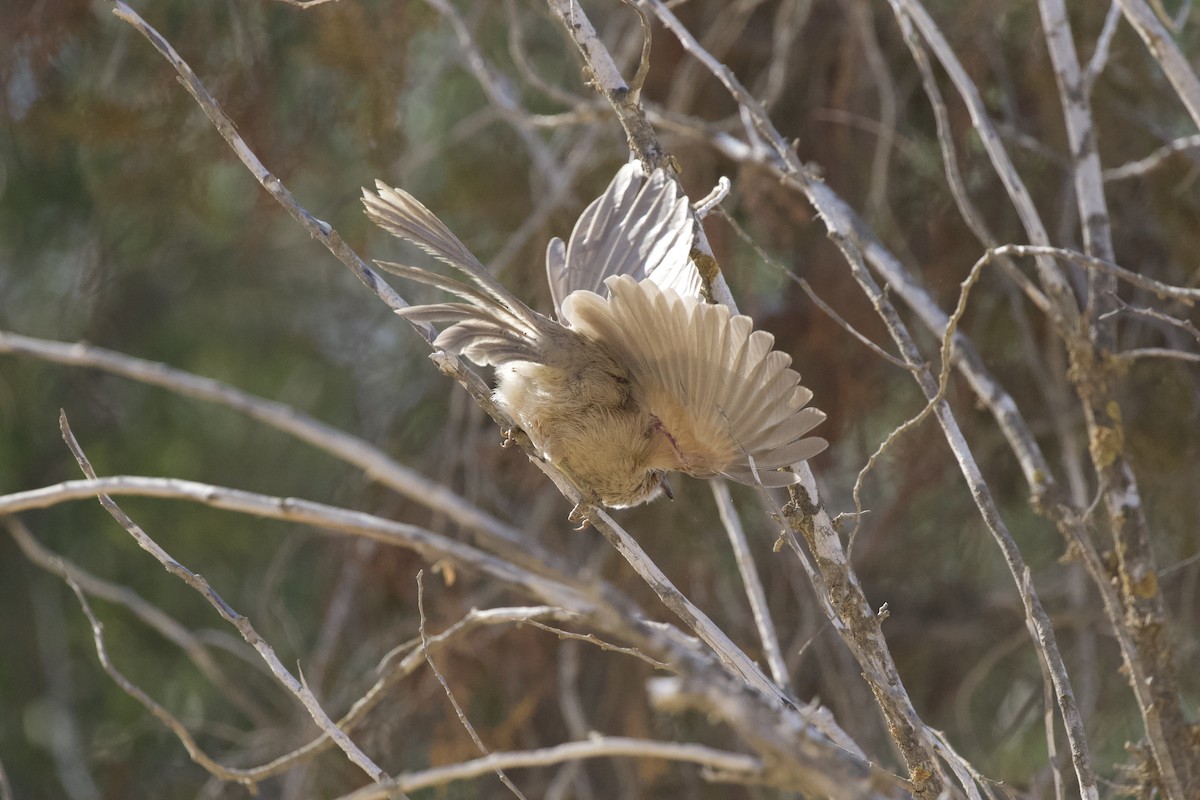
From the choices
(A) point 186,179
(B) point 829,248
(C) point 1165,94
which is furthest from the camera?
(A) point 186,179

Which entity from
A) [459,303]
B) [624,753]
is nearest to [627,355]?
[459,303]

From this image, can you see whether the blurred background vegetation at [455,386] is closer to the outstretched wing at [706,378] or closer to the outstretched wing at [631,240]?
the outstretched wing at [631,240]

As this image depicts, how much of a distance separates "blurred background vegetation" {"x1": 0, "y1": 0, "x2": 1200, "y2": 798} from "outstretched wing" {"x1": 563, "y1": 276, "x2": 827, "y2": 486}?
101 cm

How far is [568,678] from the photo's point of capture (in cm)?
395

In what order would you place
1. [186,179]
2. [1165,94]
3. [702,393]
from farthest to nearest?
[186,179], [1165,94], [702,393]

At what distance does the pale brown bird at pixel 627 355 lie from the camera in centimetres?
233

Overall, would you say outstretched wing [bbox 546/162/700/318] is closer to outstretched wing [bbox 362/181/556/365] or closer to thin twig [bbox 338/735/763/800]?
outstretched wing [bbox 362/181/556/365]

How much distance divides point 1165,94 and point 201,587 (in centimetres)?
331

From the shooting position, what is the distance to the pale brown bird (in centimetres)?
233

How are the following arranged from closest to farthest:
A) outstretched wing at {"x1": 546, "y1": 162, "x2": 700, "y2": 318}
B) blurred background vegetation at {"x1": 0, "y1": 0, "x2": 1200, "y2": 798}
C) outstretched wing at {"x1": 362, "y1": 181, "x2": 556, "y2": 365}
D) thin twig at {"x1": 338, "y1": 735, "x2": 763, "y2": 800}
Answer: thin twig at {"x1": 338, "y1": 735, "x2": 763, "y2": 800} → outstretched wing at {"x1": 362, "y1": 181, "x2": 556, "y2": 365} → outstretched wing at {"x1": 546, "y1": 162, "x2": 700, "y2": 318} → blurred background vegetation at {"x1": 0, "y1": 0, "x2": 1200, "y2": 798}

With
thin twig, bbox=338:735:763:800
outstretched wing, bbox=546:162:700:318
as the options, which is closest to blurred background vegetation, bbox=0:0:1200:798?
outstretched wing, bbox=546:162:700:318

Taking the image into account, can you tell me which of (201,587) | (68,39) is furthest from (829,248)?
(201,587)

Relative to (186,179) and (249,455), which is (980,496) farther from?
(249,455)

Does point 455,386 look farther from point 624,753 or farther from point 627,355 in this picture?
point 624,753
